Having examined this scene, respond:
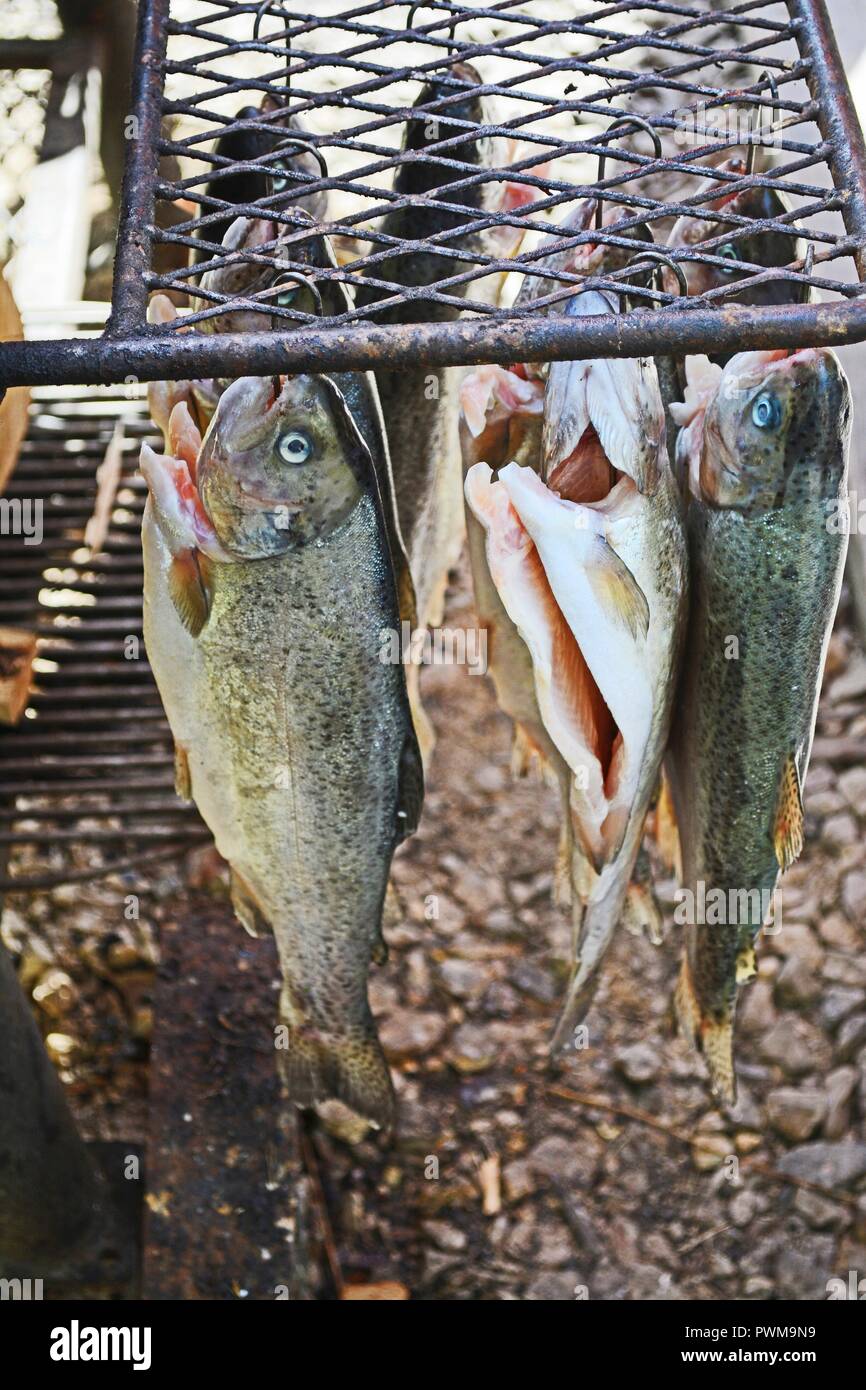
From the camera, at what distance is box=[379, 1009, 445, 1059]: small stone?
→ 4.68 meters

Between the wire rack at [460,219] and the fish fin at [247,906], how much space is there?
125 cm

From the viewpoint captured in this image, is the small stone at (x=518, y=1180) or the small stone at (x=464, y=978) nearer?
the small stone at (x=518, y=1180)

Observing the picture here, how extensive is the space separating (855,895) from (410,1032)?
5.62 feet

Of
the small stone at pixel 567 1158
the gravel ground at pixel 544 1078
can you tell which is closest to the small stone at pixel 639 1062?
the gravel ground at pixel 544 1078

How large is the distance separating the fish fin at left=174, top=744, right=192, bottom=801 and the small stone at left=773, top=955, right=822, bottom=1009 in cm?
264

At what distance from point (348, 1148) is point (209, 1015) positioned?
772 mm

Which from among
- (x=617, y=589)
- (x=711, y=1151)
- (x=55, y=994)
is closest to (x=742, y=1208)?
(x=711, y=1151)

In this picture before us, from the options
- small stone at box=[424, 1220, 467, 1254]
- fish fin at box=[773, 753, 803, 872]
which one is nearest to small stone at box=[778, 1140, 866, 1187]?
small stone at box=[424, 1220, 467, 1254]

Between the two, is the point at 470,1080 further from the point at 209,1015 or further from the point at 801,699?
the point at 801,699

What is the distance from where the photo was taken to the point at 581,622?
8.33ft

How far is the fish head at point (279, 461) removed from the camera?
2551 mm

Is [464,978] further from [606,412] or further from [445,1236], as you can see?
[606,412]

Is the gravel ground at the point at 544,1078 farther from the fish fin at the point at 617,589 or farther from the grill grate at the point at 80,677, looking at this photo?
the fish fin at the point at 617,589
